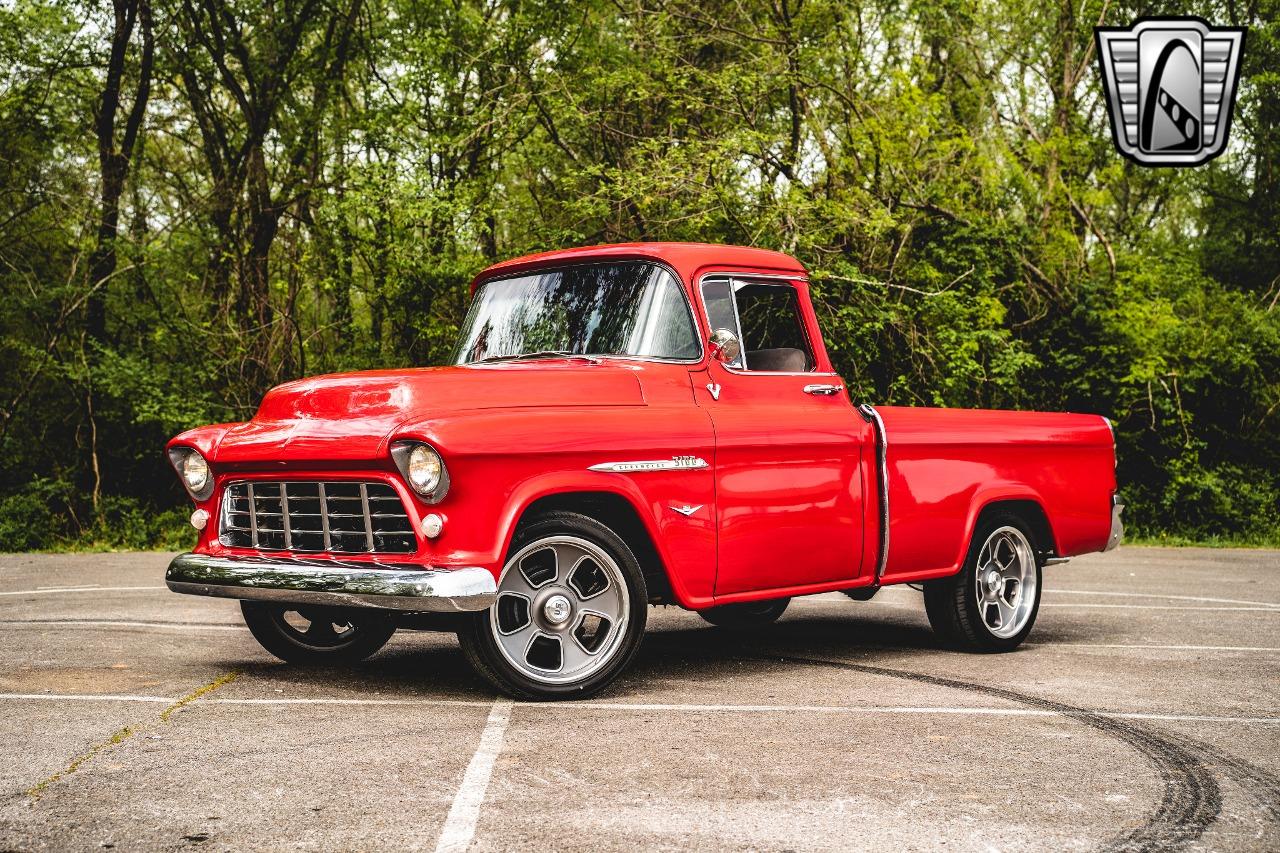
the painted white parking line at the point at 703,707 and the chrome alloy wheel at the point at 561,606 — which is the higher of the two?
the chrome alloy wheel at the point at 561,606

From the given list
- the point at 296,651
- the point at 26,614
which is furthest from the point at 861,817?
the point at 26,614

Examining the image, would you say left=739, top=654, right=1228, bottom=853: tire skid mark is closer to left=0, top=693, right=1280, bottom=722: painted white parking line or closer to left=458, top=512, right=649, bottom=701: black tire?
left=0, top=693, right=1280, bottom=722: painted white parking line

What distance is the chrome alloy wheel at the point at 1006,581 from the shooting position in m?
8.46

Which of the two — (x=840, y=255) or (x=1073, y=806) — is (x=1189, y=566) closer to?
(x=840, y=255)

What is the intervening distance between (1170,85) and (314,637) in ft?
45.5

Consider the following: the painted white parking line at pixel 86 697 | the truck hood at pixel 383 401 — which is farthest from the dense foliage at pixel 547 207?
the painted white parking line at pixel 86 697

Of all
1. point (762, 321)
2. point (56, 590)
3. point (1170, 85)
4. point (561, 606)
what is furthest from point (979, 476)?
point (1170, 85)

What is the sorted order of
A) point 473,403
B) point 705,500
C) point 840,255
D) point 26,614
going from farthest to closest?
point 840,255
point 26,614
point 705,500
point 473,403

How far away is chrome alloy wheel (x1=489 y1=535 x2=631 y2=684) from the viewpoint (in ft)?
20.7

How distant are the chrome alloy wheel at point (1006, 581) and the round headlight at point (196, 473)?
4506mm

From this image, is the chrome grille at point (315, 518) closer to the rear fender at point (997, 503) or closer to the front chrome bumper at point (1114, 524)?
the rear fender at point (997, 503)

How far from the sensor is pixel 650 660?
7.83 meters

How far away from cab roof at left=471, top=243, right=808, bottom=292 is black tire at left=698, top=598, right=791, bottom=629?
105 inches

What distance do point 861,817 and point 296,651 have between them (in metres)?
4.06
